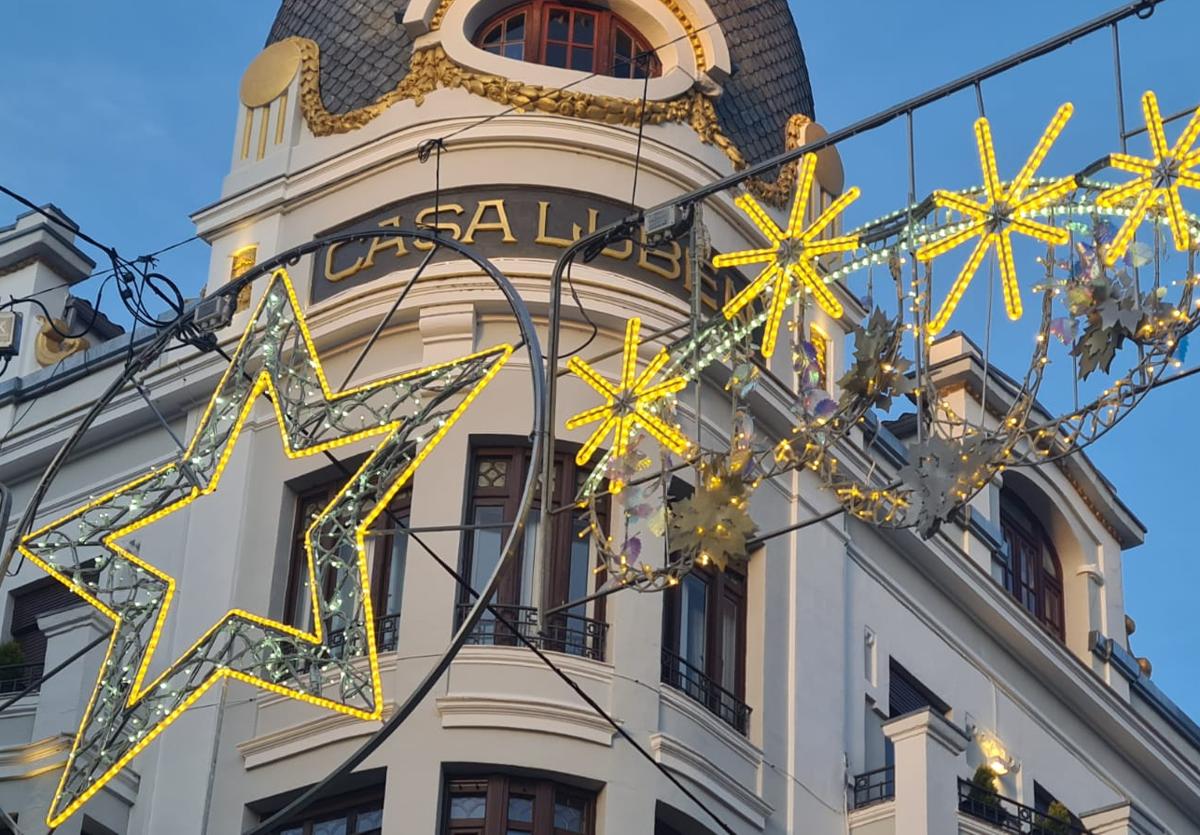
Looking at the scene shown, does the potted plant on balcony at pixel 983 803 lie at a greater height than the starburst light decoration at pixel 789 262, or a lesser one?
lesser

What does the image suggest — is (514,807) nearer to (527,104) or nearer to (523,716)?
(523,716)

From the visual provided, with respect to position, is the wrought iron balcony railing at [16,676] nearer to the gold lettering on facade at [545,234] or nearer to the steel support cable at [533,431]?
the steel support cable at [533,431]

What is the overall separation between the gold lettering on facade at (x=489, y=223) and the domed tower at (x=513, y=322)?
4 centimetres

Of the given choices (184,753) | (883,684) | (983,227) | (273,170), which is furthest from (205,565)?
(983,227)

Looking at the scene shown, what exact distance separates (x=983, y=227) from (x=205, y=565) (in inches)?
483

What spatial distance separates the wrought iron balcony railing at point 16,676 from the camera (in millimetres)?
36312

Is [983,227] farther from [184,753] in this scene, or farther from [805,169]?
[184,753]

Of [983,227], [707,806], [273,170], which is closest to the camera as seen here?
[983,227]

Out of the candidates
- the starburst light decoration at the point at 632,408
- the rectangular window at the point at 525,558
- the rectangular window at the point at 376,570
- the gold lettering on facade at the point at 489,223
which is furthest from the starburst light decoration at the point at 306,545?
the gold lettering on facade at the point at 489,223

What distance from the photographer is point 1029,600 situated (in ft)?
141

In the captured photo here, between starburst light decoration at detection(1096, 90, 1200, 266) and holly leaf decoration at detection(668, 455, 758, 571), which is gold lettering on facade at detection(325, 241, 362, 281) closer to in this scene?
holly leaf decoration at detection(668, 455, 758, 571)

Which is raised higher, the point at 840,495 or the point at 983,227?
the point at 983,227

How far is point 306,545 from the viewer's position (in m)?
28.9

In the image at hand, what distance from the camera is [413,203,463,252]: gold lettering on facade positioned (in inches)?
1430
